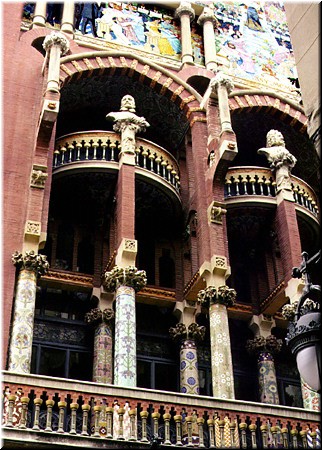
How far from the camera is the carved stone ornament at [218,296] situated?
15000mm

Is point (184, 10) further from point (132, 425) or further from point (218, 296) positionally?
point (132, 425)

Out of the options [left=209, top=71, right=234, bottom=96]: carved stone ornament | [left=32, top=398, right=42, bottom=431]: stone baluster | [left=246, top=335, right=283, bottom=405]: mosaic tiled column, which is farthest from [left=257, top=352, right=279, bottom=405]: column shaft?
[left=32, top=398, right=42, bottom=431]: stone baluster

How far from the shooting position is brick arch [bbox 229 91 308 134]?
19.5 meters

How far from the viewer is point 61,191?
17.3m

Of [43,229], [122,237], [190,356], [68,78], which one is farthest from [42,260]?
[68,78]

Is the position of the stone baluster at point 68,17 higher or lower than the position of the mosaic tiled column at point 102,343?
higher

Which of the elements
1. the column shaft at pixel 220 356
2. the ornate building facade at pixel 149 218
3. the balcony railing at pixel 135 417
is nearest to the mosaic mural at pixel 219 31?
the ornate building facade at pixel 149 218

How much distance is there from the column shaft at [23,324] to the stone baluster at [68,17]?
Result: 8.29 metres

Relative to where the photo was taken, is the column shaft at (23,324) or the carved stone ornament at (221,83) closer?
the column shaft at (23,324)

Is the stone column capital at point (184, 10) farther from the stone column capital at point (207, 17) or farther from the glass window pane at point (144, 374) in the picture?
the glass window pane at point (144, 374)

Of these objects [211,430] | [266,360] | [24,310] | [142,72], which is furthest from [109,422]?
[142,72]

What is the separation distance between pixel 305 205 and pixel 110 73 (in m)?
6.26

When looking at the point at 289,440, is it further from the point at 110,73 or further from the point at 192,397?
the point at 110,73

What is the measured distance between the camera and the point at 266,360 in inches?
675
